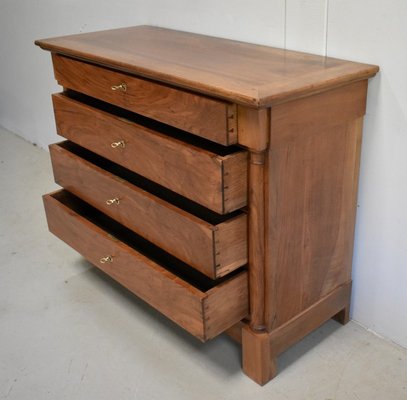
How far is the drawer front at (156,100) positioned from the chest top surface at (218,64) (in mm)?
26

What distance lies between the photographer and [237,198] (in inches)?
45.7

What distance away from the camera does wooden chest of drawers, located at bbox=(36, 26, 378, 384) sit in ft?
3.71

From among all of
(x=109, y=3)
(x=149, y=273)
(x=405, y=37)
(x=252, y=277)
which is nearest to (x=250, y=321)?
(x=252, y=277)

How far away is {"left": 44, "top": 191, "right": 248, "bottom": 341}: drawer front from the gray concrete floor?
15 centimetres

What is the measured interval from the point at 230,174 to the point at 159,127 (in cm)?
32

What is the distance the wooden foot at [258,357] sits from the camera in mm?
1296

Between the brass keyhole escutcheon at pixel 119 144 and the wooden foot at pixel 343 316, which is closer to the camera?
Result: the brass keyhole escutcheon at pixel 119 144

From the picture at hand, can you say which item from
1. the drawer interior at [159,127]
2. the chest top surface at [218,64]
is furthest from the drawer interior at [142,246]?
the chest top surface at [218,64]

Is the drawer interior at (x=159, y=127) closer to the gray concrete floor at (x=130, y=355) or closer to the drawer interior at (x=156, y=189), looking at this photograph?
the drawer interior at (x=156, y=189)

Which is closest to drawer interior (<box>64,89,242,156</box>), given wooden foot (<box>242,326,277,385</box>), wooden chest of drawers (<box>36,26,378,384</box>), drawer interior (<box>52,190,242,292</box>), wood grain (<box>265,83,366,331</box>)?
wooden chest of drawers (<box>36,26,378,384</box>)

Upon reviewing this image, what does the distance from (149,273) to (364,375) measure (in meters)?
0.56

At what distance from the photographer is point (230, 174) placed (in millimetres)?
1125

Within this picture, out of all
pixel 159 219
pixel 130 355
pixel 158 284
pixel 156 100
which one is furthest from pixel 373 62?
→ pixel 130 355

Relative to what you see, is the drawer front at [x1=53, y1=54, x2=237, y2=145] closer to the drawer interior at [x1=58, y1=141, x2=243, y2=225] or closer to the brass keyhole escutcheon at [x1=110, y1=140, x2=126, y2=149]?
the brass keyhole escutcheon at [x1=110, y1=140, x2=126, y2=149]
